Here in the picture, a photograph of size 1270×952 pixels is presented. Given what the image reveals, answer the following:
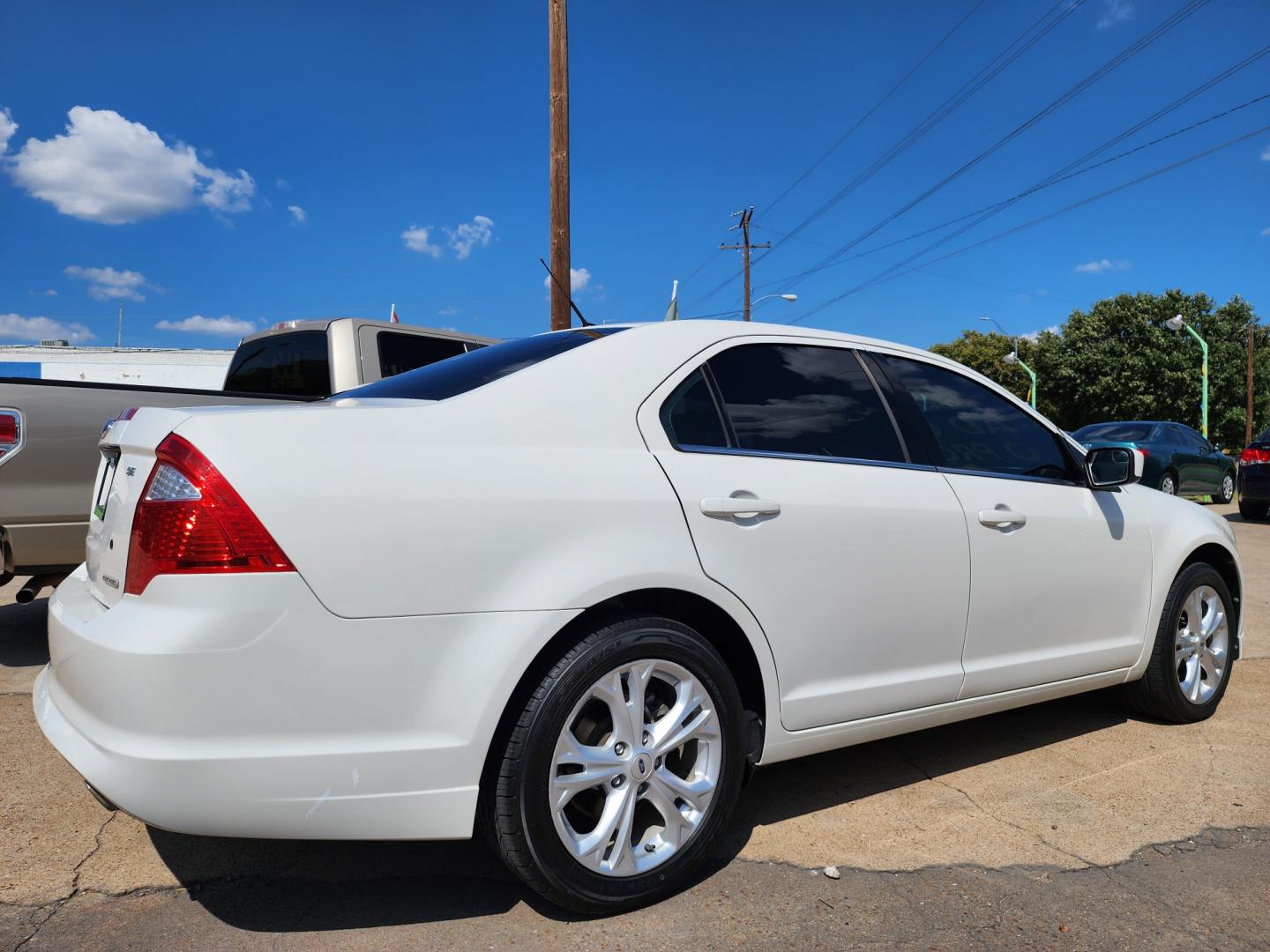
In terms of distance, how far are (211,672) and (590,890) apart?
3.46 ft

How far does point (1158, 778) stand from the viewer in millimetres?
3557

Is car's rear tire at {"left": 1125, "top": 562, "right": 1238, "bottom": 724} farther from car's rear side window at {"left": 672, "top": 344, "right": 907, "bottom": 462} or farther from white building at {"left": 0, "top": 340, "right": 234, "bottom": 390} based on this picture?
white building at {"left": 0, "top": 340, "right": 234, "bottom": 390}

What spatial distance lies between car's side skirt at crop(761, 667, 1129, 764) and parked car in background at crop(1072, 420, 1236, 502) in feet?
36.1

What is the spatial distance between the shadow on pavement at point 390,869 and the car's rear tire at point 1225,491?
1622 cm

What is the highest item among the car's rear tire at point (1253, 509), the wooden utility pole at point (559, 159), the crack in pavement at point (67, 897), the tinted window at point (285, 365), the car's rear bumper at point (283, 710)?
the wooden utility pole at point (559, 159)

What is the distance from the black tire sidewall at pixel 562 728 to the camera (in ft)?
7.38

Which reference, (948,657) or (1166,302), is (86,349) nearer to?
(948,657)

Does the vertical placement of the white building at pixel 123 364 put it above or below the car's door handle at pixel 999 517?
above

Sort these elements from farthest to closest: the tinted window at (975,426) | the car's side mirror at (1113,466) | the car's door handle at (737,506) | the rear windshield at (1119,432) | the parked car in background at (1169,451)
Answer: the rear windshield at (1119,432), the parked car in background at (1169,451), the car's side mirror at (1113,466), the tinted window at (975,426), the car's door handle at (737,506)

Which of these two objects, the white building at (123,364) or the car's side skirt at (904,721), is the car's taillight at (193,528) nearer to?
the car's side skirt at (904,721)

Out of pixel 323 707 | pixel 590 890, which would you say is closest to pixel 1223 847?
pixel 590 890

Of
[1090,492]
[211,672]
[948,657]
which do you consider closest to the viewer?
[211,672]

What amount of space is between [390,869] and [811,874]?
47.4 inches

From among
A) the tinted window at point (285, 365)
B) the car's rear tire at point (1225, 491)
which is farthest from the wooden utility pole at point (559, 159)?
the car's rear tire at point (1225, 491)
